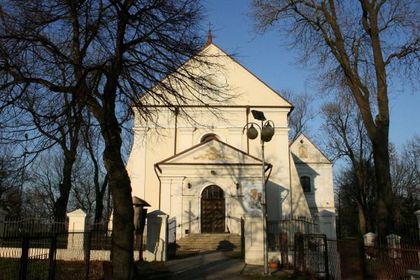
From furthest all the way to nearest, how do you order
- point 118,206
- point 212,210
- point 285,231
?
point 212,210 → point 285,231 → point 118,206

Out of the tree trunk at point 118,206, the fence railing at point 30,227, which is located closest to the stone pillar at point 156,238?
the fence railing at point 30,227

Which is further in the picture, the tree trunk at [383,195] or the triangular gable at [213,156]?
the triangular gable at [213,156]

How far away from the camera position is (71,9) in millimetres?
10438

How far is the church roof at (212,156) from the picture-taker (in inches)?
1037

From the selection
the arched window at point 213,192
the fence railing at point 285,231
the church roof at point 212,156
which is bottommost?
the fence railing at point 285,231

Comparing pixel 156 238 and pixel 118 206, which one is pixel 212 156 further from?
pixel 118 206

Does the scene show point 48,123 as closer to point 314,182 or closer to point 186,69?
point 186,69

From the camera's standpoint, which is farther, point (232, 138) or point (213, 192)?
point (232, 138)

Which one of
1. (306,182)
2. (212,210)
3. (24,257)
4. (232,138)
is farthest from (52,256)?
(306,182)

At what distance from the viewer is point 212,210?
86.1 ft

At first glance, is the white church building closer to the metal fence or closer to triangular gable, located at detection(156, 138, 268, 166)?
triangular gable, located at detection(156, 138, 268, 166)

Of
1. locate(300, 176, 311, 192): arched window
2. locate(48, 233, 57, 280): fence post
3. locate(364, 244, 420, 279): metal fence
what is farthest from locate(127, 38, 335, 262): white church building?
locate(300, 176, 311, 192): arched window

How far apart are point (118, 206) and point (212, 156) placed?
52.6 feet

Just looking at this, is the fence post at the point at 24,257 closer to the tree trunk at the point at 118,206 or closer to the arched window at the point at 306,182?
the tree trunk at the point at 118,206
